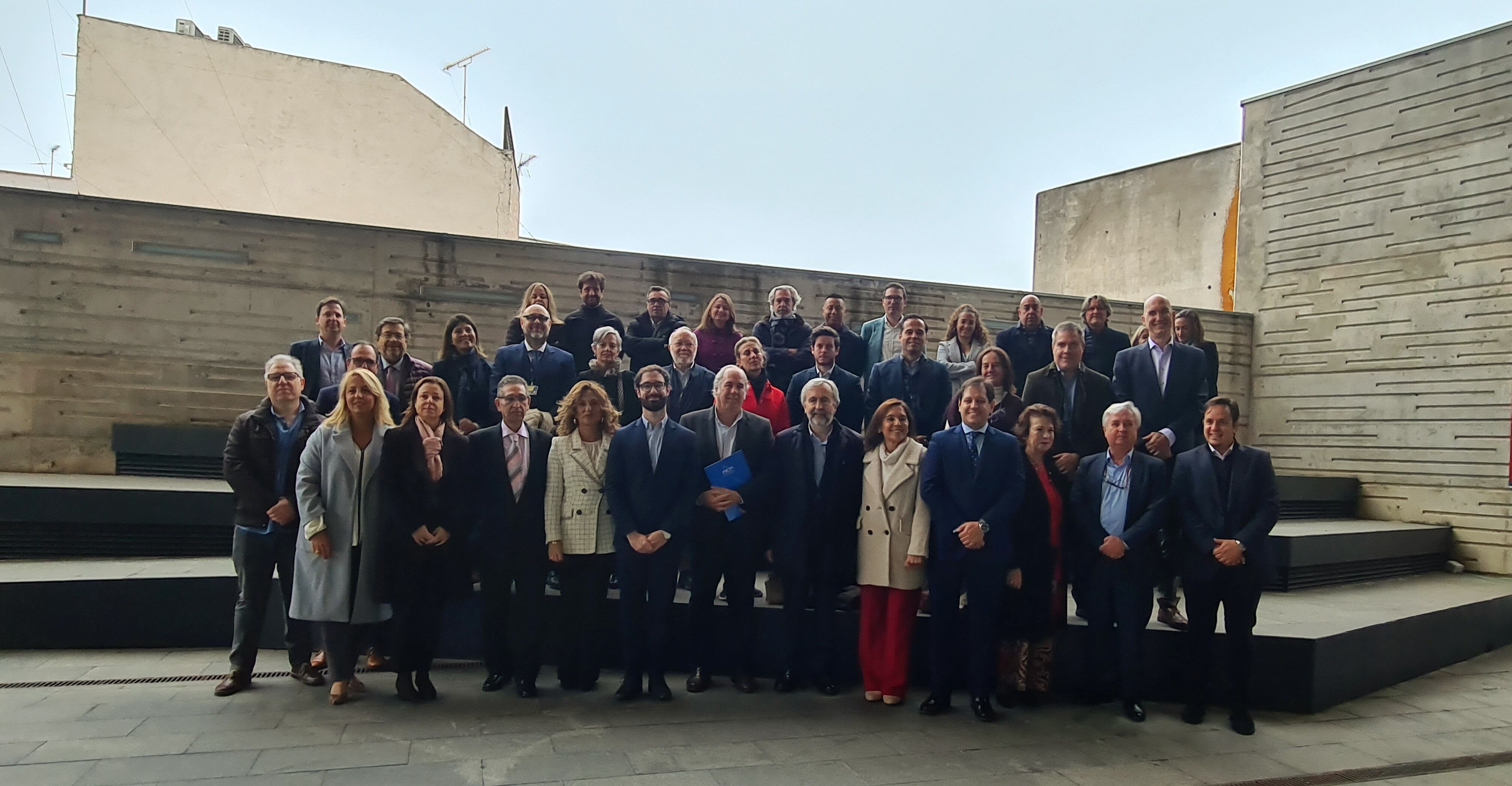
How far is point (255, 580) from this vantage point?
4309mm

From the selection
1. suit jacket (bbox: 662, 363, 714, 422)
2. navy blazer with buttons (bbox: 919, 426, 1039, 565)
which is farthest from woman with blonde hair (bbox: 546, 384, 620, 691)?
navy blazer with buttons (bbox: 919, 426, 1039, 565)

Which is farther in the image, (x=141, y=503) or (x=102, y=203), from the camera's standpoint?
(x=102, y=203)

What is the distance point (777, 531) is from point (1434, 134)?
8.75 meters

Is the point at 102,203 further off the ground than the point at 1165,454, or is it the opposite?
the point at 102,203

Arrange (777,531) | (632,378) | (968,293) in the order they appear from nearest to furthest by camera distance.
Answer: (777,531) → (632,378) → (968,293)

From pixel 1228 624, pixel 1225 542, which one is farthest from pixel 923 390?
pixel 1228 624

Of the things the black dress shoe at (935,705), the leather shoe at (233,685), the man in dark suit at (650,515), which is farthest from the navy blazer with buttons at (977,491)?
the leather shoe at (233,685)

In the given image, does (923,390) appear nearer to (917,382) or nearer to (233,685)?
(917,382)

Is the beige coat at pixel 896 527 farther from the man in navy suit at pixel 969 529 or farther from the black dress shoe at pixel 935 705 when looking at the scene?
the black dress shoe at pixel 935 705

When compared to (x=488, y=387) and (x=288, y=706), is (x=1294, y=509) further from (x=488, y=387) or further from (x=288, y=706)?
Result: (x=288, y=706)

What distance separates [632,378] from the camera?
532 cm

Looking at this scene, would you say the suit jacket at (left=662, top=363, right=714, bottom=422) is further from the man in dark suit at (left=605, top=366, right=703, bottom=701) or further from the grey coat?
the grey coat

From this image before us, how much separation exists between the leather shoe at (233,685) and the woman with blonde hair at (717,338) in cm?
309

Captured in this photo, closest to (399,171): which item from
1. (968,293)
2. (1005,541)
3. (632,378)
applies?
(968,293)
